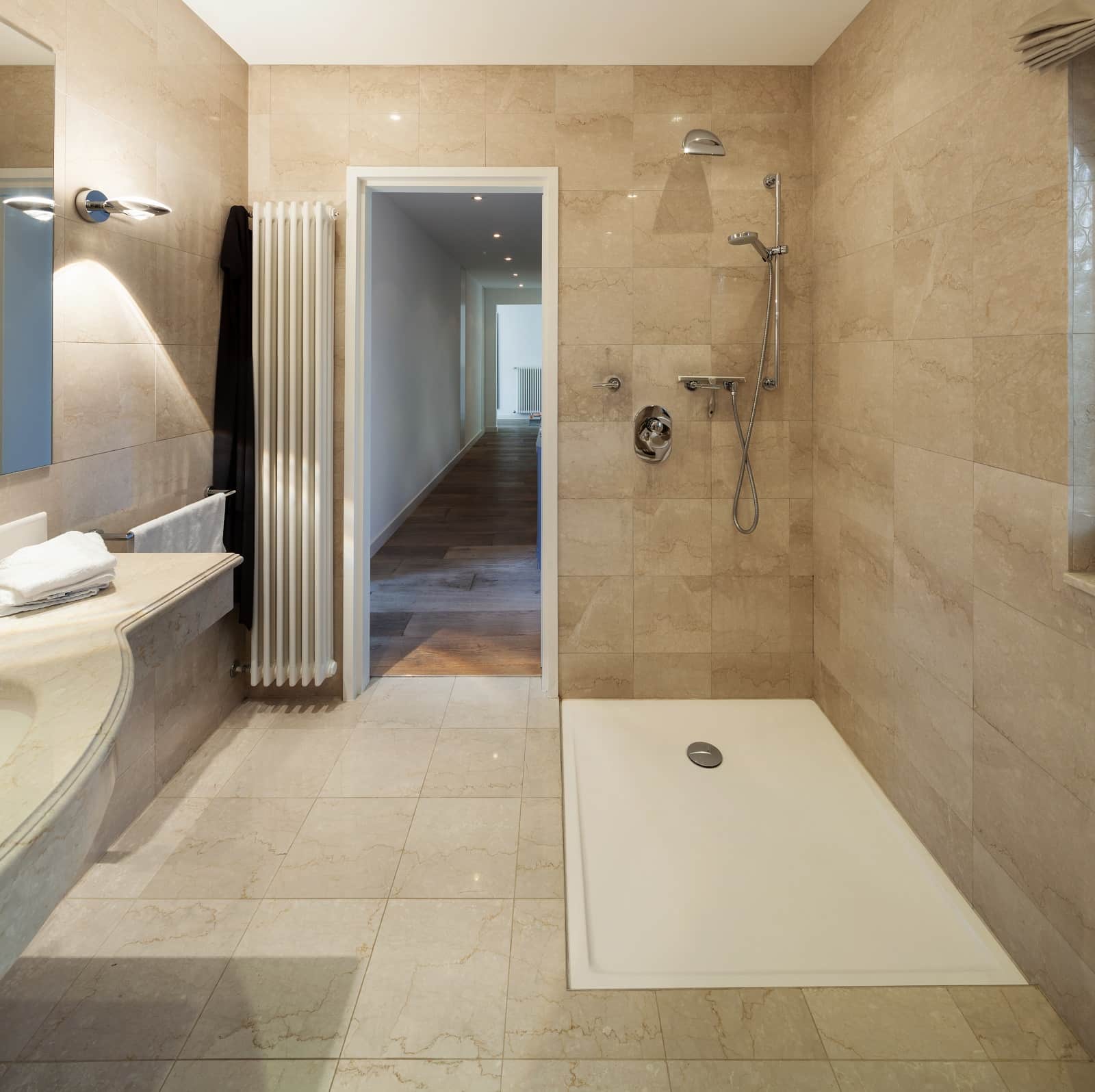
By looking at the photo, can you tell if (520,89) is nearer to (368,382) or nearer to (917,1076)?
(368,382)

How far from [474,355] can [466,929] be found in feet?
35.6

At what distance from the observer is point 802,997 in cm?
174

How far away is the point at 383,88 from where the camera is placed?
10.1 ft

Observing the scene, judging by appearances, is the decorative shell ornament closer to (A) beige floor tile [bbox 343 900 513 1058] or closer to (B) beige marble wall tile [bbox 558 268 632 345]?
(B) beige marble wall tile [bbox 558 268 632 345]

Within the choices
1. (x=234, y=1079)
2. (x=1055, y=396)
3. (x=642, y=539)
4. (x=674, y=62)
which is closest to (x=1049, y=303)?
(x=1055, y=396)

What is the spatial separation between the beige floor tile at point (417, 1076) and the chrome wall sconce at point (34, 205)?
6.50 ft

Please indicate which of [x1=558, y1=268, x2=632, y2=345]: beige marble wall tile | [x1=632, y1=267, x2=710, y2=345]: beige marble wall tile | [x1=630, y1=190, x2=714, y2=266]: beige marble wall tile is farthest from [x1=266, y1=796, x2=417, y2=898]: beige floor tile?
[x1=630, y1=190, x2=714, y2=266]: beige marble wall tile

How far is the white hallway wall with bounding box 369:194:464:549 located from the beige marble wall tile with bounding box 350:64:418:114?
5.03ft

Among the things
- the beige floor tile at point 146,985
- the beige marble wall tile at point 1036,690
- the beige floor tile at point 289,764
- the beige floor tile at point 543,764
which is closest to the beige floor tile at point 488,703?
the beige floor tile at point 543,764

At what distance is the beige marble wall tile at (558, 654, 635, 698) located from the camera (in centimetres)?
334

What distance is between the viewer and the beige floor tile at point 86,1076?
1487 mm

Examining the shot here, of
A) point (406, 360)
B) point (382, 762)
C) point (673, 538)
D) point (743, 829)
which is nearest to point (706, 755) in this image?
point (743, 829)

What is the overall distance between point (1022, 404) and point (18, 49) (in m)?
2.43

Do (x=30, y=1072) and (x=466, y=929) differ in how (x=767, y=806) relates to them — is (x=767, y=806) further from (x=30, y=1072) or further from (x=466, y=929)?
(x=30, y=1072)
